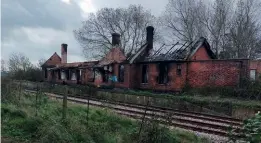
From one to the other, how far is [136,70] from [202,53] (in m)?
7.52

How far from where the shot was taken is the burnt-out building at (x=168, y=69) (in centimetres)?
2666

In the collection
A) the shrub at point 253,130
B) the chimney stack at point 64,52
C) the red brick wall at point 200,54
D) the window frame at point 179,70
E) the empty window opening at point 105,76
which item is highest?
the chimney stack at point 64,52

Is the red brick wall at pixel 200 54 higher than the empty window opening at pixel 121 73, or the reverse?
the red brick wall at pixel 200 54

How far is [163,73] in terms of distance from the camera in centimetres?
3122

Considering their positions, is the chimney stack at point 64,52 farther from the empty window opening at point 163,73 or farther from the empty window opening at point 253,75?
the empty window opening at point 253,75

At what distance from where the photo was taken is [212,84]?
27391mm

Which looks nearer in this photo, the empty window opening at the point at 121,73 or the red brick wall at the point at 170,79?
the red brick wall at the point at 170,79

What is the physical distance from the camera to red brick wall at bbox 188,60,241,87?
1030 inches

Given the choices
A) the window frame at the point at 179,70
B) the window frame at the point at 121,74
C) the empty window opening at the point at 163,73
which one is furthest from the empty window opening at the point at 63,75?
the window frame at the point at 179,70

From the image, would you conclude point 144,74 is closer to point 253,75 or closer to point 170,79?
point 170,79

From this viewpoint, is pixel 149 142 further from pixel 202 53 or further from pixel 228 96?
pixel 202 53

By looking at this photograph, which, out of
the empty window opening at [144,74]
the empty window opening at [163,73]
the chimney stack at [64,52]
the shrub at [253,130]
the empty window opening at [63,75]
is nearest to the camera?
the shrub at [253,130]

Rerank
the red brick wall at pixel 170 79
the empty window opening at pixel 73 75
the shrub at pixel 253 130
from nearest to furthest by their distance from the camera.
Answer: the shrub at pixel 253 130
the red brick wall at pixel 170 79
the empty window opening at pixel 73 75

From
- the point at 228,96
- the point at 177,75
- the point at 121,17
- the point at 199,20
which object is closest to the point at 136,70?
the point at 177,75
